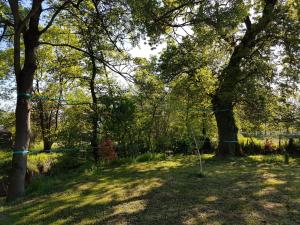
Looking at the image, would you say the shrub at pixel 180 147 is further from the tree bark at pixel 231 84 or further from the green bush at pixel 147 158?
the green bush at pixel 147 158

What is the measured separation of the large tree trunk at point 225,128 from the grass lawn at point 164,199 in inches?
162

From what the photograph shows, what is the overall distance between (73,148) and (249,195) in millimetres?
5624

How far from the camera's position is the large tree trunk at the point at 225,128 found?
Result: 38.2 ft

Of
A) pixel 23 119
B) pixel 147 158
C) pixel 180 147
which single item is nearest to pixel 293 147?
pixel 180 147

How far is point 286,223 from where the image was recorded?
378 cm

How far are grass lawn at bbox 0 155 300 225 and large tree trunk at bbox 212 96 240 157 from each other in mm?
4106

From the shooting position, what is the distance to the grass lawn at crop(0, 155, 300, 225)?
4.14m

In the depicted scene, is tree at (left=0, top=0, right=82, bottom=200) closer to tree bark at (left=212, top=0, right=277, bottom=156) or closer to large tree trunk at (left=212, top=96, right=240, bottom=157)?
tree bark at (left=212, top=0, right=277, bottom=156)

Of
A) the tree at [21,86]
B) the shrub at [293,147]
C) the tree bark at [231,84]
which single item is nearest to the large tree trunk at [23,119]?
the tree at [21,86]

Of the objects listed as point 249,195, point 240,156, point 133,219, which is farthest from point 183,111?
point 133,219

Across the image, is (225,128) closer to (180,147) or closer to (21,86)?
(180,147)

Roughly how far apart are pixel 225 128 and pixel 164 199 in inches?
283

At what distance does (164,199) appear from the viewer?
5.10 m

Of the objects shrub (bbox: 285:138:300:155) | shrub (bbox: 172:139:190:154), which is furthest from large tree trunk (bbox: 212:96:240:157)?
shrub (bbox: 285:138:300:155)
